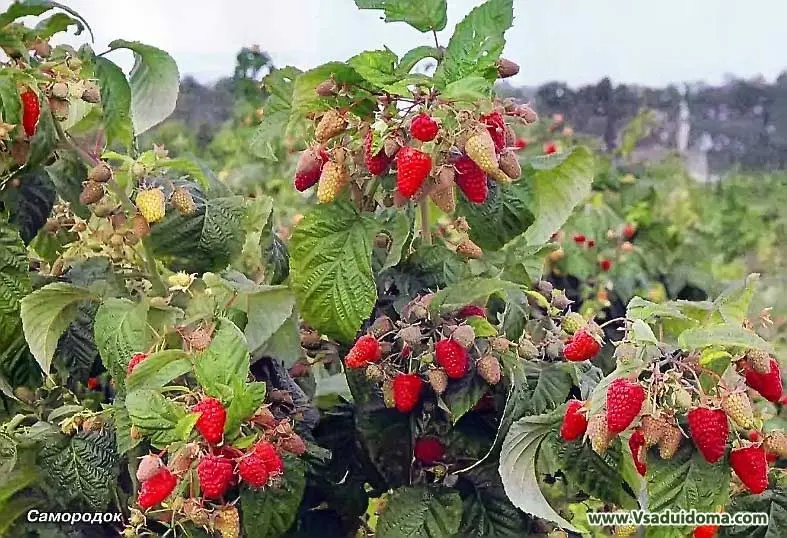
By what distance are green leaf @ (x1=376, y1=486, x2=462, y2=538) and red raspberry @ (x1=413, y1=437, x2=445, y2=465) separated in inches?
0.8

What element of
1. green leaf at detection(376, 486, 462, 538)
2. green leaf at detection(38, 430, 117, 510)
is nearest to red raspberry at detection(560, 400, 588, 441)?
green leaf at detection(376, 486, 462, 538)

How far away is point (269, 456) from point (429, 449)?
0.13 metres

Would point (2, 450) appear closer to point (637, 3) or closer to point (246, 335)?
point (246, 335)

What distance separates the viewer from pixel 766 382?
510 millimetres

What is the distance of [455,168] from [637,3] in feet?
6.99

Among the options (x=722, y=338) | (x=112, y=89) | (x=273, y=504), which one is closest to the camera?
(x=722, y=338)

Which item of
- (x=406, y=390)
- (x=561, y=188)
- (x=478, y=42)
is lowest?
(x=406, y=390)

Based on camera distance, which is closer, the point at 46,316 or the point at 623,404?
the point at 623,404

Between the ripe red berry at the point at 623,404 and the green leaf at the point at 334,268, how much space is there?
0.17 m

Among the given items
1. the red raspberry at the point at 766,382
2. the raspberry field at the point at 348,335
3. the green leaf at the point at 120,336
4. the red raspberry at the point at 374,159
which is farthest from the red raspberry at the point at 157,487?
the red raspberry at the point at 766,382

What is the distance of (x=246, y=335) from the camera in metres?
0.63

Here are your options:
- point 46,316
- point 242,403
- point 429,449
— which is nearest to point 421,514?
point 429,449

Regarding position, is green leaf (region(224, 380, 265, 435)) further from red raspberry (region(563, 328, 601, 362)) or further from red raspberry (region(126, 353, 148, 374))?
red raspberry (region(563, 328, 601, 362))

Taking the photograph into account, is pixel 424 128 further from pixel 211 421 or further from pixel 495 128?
pixel 211 421
